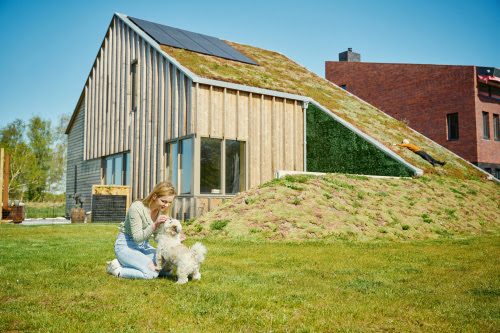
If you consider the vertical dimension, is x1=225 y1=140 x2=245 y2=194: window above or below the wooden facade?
below

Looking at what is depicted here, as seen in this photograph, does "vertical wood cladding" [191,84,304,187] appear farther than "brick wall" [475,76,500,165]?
No

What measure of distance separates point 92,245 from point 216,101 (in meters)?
8.06

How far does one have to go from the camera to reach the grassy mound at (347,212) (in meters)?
10.7

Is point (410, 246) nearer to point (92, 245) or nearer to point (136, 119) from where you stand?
point (92, 245)

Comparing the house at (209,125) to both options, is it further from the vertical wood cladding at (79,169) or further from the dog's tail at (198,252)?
the dog's tail at (198,252)

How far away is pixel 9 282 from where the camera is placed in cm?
525

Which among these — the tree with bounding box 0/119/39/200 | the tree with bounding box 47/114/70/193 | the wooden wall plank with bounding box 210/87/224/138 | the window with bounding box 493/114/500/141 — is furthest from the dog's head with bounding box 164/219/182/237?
the tree with bounding box 47/114/70/193

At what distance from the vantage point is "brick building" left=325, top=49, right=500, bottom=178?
25562 mm

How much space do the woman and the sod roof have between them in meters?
10.5

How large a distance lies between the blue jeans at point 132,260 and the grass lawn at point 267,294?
22 centimetres

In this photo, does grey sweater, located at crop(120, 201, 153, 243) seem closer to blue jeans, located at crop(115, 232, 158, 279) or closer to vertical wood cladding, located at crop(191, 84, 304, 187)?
blue jeans, located at crop(115, 232, 158, 279)

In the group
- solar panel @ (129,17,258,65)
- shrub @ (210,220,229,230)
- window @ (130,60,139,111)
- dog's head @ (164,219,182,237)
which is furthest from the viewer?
window @ (130,60,139,111)

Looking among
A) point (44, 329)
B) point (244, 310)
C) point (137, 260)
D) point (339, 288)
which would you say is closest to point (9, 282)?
point (137, 260)

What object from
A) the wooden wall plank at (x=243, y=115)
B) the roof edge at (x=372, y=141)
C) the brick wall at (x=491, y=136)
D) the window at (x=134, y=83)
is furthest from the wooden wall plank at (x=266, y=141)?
the brick wall at (x=491, y=136)
